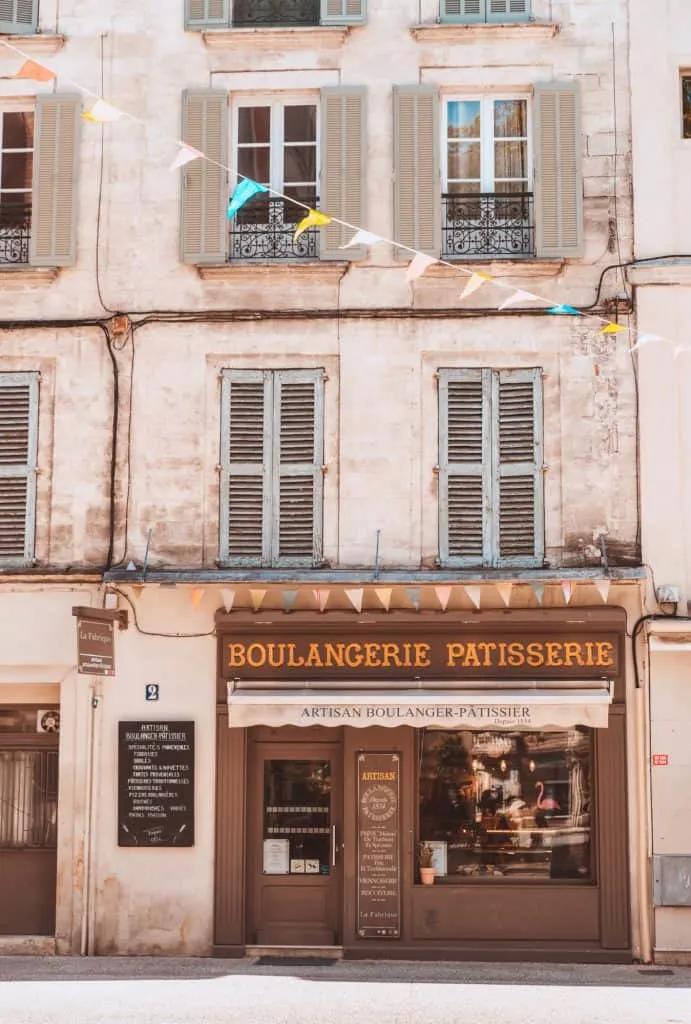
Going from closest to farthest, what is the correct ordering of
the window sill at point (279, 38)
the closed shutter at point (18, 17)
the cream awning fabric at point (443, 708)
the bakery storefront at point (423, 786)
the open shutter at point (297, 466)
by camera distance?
1. the cream awning fabric at point (443, 708)
2. the bakery storefront at point (423, 786)
3. the open shutter at point (297, 466)
4. the window sill at point (279, 38)
5. the closed shutter at point (18, 17)

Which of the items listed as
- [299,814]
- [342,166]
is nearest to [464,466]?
[342,166]

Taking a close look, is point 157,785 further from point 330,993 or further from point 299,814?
point 330,993

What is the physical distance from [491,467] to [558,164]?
2.98 m

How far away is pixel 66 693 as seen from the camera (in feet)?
47.0

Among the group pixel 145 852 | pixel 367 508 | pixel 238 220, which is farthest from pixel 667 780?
pixel 238 220

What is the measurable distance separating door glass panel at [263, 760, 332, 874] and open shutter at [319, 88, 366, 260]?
16.1 ft

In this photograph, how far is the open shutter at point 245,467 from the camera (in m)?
14.4

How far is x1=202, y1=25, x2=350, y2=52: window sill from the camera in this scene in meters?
14.8

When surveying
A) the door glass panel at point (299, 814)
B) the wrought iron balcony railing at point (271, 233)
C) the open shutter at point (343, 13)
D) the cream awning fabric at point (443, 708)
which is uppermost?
the open shutter at point (343, 13)

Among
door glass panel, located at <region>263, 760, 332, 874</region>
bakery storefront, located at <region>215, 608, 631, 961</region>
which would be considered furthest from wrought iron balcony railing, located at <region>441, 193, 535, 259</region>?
door glass panel, located at <region>263, 760, 332, 874</region>

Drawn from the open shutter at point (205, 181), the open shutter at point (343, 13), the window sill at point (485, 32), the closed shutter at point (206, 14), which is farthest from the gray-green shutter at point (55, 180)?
the window sill at point (485, 32)

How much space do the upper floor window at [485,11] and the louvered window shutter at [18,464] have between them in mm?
5418

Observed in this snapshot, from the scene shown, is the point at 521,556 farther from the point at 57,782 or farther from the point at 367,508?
the point at 57,782

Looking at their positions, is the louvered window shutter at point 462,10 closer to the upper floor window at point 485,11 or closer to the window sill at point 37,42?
the upper floor window at point 485,11
